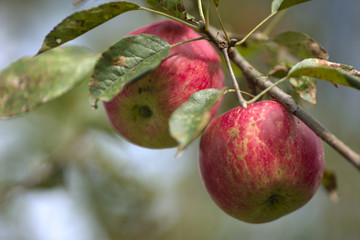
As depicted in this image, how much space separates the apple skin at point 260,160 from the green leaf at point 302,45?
0.93 ft

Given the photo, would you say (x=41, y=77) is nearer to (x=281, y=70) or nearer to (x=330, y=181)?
(x=281, y=70)

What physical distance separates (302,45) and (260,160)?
0.48 metres

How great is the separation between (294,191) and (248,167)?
0.13m

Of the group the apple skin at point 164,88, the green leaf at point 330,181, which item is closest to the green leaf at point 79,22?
the apple skin at point 164,88

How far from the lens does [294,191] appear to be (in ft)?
2.94

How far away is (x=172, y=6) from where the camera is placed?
897 millimetres

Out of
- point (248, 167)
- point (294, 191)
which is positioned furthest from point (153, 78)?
point (294, 191)

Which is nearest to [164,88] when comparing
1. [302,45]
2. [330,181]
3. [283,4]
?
[283,4]

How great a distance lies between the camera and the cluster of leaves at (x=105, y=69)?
0.75 meters

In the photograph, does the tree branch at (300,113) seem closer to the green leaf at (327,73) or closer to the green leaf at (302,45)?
the green leaf at (327,73)

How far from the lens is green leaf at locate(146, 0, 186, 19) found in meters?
0.90

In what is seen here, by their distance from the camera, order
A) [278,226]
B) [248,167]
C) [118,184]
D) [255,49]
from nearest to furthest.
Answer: [248,167] → [255,49] → [118,184] → [278,226]

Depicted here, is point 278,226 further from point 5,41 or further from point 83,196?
point 5,41

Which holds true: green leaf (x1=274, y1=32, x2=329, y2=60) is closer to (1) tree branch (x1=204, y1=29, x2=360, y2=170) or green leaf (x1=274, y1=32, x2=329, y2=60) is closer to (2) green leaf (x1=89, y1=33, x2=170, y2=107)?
(1) tree branch (x1=204, y1=29, x2=360, y2=170)
